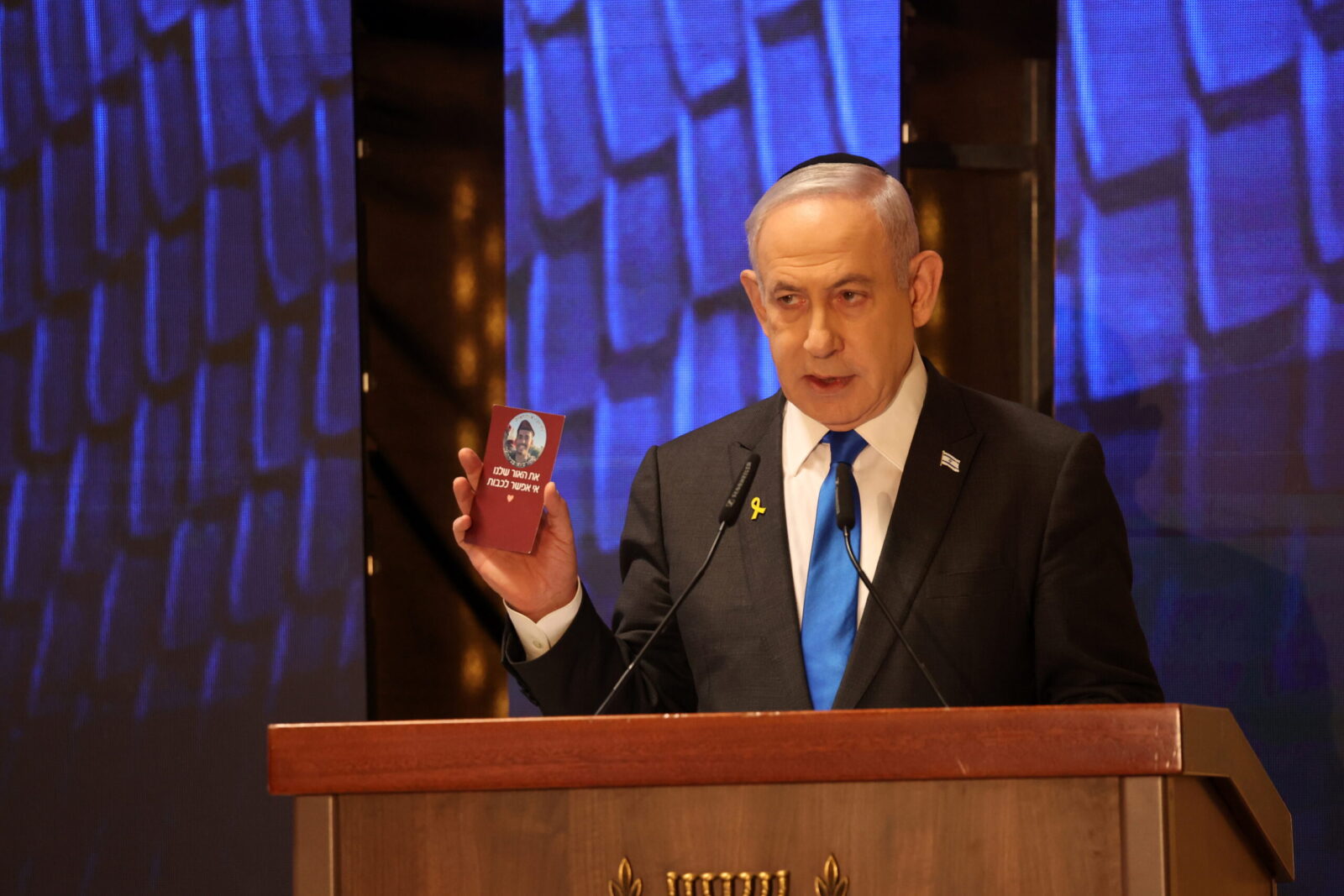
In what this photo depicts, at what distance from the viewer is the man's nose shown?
6.40 feet

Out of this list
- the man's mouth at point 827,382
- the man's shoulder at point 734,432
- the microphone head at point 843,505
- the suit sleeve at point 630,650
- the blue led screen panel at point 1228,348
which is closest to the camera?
the microphone head at point 843,505

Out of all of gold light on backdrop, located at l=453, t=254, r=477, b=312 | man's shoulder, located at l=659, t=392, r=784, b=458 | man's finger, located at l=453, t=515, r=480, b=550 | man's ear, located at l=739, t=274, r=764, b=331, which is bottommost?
man's finger, located at l=453, t=515, r=480, b=550

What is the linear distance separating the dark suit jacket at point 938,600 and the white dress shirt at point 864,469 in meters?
0.03

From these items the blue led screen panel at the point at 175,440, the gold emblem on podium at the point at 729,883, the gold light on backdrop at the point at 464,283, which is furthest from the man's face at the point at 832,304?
the blue led screen panel at the point at 175,440

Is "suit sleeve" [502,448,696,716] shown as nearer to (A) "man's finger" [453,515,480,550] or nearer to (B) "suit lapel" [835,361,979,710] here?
(A) "man's finger" [453,515,480,550]

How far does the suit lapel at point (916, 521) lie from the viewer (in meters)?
1.79

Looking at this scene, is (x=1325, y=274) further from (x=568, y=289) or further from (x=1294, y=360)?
(x=568, y=289)

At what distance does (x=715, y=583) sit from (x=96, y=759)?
5.51 feet

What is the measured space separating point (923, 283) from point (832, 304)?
19 cm

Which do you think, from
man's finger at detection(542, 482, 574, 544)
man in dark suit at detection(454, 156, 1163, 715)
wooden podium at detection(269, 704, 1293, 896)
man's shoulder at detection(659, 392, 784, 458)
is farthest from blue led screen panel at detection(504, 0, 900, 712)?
wooden podium at detection(269, 704, 1293, 896)

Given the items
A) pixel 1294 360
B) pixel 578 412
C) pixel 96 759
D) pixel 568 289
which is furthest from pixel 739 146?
pixel 96 759

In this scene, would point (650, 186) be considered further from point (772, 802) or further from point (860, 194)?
point (772, 802)

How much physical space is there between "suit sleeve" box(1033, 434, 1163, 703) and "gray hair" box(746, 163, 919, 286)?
41cm

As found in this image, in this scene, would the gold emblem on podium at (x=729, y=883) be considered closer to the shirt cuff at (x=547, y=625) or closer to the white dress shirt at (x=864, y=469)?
the shirt cuff at (x=547, y=625)
